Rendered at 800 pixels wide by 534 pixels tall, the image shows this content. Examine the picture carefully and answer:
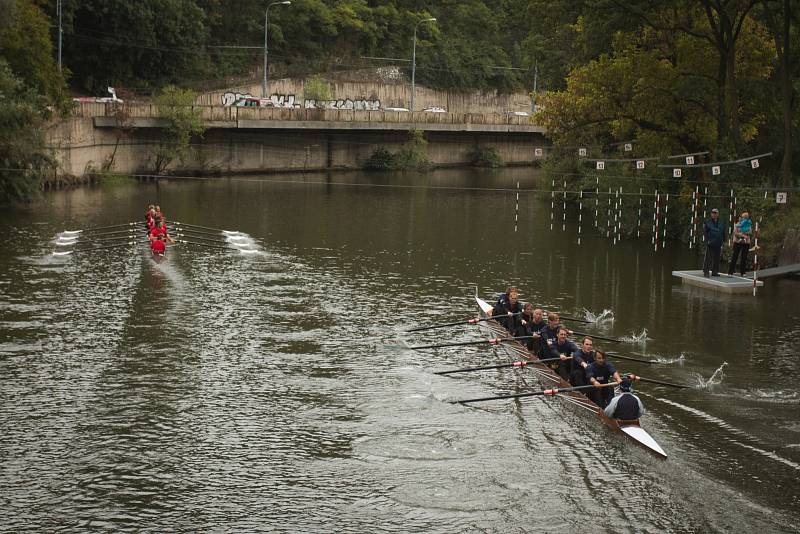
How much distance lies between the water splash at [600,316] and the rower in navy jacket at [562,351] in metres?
7.43

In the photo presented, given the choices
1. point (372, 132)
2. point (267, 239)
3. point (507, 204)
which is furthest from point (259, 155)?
point (267, 239)

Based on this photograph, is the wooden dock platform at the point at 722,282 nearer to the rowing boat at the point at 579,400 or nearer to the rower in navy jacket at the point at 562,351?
the rowing boat at the point at 579,400

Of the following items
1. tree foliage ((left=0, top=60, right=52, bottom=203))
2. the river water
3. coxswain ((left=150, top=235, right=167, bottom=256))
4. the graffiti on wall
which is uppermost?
the graffiti on wall

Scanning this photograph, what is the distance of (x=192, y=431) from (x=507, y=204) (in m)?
50.8

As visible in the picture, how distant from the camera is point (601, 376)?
25.5 meters

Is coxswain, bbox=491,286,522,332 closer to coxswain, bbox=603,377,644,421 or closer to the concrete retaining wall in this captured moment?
coxswain, bbox=603,377,644,421

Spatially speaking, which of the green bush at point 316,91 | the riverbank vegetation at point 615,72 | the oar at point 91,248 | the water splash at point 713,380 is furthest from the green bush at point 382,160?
the water splash at point 713,380

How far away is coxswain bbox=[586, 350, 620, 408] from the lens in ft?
83.2

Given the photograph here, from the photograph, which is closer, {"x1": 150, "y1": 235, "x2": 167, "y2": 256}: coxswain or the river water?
the river water

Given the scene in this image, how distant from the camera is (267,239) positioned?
173 feet

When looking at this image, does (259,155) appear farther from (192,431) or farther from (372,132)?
(192,431)

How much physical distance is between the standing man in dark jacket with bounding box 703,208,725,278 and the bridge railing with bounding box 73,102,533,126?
35.5 meters

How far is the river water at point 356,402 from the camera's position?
2030 centimetres

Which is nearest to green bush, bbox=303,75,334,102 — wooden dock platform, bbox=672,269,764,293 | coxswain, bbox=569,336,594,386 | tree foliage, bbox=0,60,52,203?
tree foliage, bbox=0,60,52,203
